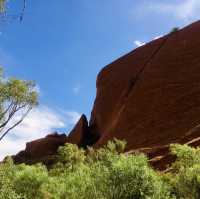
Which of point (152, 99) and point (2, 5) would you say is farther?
point (152, 99)

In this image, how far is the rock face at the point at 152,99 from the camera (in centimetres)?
4084

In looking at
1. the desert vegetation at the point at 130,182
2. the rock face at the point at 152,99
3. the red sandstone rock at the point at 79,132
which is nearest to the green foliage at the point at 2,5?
the desert vegetation at the point at 130,182

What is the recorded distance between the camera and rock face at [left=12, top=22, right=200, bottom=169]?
40.8 meters

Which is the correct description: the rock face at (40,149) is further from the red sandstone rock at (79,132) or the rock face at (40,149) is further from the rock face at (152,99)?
the rock face at (152,99)

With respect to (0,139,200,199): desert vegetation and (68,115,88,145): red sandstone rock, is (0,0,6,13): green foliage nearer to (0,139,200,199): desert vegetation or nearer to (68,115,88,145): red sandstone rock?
(0,139,200,199): desert vegetation

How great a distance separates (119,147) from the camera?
42281 millimetres

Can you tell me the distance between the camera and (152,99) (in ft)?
158

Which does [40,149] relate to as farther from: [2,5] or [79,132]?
[2,5]

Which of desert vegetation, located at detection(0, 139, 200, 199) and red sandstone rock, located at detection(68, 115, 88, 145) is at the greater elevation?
red sandstone rock, located at detection(68, 115, 88, 145)

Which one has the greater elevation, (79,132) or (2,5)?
(79,132)

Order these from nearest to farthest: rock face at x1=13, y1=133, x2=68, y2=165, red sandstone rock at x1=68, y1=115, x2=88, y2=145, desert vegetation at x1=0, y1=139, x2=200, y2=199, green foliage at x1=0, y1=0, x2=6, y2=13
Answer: green foliage at x1=0, y1=0, x2=6, y2=13, desert vegetation at x1=0, y1=139, x2=200, y2=199, red sandstone rock at x1=68, y1=115, x2=88, y2=145, rock face at x1=13, y1=133, x2=68, y2=165

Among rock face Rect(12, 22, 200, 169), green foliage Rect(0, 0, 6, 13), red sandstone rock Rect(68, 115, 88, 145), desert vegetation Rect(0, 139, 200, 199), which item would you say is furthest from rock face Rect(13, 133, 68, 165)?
green foliage Rect(0, 0, 6, 13)

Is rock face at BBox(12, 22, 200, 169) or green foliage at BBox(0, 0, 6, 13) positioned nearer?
green foliage at BBox(0, 0, 6, 13)

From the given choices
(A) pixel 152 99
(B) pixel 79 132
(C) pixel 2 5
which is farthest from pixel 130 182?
(B) pixel 79 132
